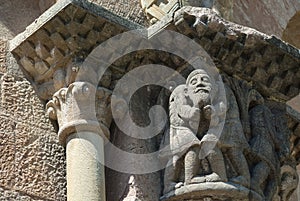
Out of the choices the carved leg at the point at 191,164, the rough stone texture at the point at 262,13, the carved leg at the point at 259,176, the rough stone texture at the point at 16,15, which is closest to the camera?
the carved leg at the point at 191,164

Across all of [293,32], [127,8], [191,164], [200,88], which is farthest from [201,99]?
[293,32]

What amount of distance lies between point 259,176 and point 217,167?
0.70 feet

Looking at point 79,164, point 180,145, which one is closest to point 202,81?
point 180,145

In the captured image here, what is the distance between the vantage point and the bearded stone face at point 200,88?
452cm

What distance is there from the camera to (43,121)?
15.1 ft

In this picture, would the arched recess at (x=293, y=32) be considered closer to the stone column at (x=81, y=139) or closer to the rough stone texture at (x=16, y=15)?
the rough stone texture at (x=16, y=15)

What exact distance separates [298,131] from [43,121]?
120 cm

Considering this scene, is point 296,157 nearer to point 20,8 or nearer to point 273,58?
point 273,58

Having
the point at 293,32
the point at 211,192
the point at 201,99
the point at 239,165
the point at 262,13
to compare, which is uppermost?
the point at 293,32

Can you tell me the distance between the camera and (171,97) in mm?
4602

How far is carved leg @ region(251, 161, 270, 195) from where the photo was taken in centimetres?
456

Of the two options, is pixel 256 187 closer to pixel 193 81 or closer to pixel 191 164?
pixel 191 164

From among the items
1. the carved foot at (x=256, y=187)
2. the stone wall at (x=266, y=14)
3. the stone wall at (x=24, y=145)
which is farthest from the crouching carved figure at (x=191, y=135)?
the stone wall at (x=266, y=14)

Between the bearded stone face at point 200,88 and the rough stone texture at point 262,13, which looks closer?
the bearded stone face at point 200,88
